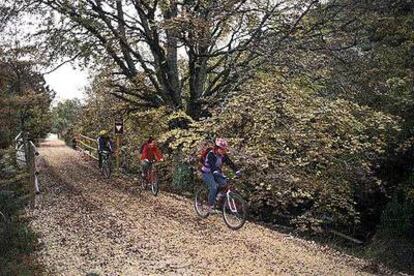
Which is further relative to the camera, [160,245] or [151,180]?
[151,180]

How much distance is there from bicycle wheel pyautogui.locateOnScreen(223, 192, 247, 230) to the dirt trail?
0.19 meters

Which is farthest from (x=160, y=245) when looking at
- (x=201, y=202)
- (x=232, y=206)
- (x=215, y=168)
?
(x=201, y=202)

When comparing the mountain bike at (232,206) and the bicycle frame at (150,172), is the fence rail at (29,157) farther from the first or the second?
the mountain bike at (232,206)

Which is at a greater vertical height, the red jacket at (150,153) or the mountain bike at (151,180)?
the red jacket at (150,153)

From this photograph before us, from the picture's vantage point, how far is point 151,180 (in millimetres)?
15609

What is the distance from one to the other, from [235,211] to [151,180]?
547 centimetres

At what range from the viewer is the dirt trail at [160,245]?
8.49m

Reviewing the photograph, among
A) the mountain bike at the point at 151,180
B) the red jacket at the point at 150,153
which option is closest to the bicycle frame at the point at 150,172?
the mountain bike at the point at 151,180

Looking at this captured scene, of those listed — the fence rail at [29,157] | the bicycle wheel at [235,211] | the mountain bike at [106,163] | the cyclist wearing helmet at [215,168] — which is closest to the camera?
the bicycle wheel at [235,211]

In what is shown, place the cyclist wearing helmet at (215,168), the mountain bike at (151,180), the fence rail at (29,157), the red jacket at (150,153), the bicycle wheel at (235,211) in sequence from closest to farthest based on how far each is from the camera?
the bicycle wheel at (235,211)
the cyclist wearing helmet at (215,168)
the fence rail at (29,157)
the mountain bike at (151,180)
the red jacket at (150,153)

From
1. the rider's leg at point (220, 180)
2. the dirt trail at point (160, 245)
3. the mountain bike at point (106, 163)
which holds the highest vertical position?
the rider's leg at point (220, 180)

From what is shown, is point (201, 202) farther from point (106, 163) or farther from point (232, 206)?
point (106, 163)

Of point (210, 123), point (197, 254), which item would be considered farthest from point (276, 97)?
point (197, 254)

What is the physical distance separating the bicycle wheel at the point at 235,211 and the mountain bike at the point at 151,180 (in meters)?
4.95
